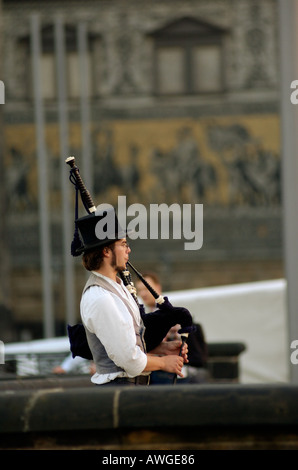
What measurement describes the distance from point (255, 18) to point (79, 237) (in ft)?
70.0

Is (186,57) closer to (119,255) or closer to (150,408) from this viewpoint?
(119,255)

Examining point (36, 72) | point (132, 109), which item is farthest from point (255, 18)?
point (36, 72)

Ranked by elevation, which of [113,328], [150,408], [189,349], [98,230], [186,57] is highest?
[186,57]

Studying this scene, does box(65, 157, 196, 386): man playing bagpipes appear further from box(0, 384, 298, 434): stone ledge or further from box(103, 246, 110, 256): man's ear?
box(0, 384, 298, 434): stone ledge

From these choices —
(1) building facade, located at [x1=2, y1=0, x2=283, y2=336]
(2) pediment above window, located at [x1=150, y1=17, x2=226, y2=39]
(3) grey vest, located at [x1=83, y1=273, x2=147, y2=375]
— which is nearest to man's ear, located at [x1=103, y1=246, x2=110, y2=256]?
(3) grey vest, located at [x1=83, y1=273, x2=147, y2=375]

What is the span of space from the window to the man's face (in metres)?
21.0

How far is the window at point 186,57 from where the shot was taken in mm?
24797

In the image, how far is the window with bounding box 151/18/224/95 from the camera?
24.8 meters

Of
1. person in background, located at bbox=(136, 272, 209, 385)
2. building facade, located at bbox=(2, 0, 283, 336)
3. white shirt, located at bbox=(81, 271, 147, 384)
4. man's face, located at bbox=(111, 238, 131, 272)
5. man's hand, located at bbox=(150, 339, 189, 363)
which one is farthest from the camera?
building facade, located at bbox=(2, 0, 283, 336)

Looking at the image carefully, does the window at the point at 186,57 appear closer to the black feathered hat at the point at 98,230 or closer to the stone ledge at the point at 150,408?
the black feathered hat at the point at 98,230

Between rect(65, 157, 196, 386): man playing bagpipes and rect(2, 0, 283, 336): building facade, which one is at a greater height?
rect(2, 0, 283, 336): building facade

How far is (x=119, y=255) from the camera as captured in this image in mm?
4113

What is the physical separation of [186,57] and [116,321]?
21.7m

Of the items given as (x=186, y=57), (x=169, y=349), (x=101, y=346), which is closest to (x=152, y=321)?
(x=169, y=349)
